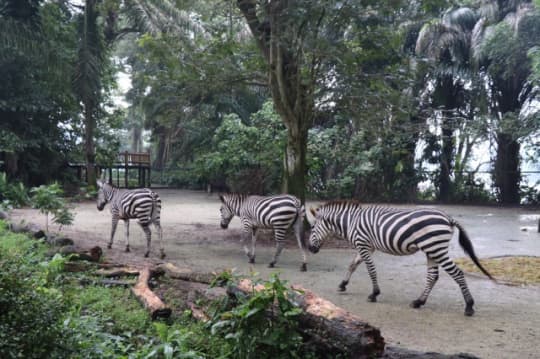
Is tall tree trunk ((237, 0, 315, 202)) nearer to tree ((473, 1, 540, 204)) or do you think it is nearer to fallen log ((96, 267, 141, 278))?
fallen log ((96, 267, 141, 278))

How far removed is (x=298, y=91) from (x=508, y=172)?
57.6ft

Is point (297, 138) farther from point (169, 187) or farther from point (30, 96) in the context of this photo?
point (169, 187)

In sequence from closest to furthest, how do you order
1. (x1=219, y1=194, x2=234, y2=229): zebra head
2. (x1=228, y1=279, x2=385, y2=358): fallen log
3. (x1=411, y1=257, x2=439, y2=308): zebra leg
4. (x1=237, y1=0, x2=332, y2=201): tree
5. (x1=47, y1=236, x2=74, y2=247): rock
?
(x1=228, y1=279, x2=385, y2=358): fallen log → (x1=411, y1=257, x2=439, y2=308): zebra leg → (x1=47, y1=236, x2=74, y2=247): rock → (x1=237, y1=0, x2=332, y2=201): tree → (x1=219, y1=194, x2=234, y2=229): zebra head

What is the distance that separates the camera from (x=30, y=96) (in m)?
19.5

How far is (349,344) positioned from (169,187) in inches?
1156

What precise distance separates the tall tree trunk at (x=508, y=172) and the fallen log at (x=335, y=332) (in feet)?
76.0

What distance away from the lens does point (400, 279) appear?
7.89m

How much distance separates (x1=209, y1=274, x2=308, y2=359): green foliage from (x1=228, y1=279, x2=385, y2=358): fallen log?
0.12m

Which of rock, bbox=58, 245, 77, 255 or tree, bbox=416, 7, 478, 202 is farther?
tree, bbox=416, 7, 478, 202

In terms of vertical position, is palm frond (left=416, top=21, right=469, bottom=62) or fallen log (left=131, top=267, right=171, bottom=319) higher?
palm frond (left=416, top=21, right=469, bottom=62)

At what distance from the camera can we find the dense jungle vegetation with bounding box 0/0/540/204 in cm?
1054

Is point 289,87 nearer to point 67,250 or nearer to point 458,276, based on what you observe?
point 67,250

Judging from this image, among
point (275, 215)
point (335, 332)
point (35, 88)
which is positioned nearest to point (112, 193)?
point (275, 215)

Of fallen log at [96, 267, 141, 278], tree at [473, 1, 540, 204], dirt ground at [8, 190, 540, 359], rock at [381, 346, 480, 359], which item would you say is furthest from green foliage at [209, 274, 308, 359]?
tree at [473, 1, 540, 204]
